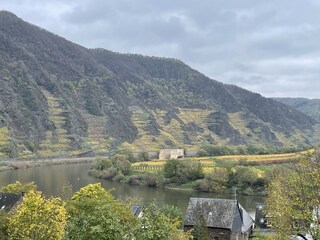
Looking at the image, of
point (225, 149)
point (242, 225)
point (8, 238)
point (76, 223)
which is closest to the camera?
point (76, 223)

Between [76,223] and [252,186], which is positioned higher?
[76,223]

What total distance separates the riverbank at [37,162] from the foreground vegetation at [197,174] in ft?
112

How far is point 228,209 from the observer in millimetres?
46062

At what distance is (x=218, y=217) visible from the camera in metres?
45.7

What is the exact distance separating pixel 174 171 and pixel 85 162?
78414 mm

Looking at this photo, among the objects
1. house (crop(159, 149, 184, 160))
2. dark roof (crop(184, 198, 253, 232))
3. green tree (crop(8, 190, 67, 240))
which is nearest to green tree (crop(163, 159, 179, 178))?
house (crop(159, 149, 184, 160))

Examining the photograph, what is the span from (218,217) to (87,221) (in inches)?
943

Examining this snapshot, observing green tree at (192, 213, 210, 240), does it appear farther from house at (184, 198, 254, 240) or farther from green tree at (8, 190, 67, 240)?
green tree at (8, 190, 67, 240)

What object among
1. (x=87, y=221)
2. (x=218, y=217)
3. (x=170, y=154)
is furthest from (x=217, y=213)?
(x=170, y=154)

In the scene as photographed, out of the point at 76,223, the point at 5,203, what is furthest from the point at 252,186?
the point at 76,223

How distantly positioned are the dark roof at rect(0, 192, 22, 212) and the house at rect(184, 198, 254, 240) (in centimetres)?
2153

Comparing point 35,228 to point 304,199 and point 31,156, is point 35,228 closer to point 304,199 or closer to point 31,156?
point 304,199

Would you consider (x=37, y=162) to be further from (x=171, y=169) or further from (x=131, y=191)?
(x=131, y=191)

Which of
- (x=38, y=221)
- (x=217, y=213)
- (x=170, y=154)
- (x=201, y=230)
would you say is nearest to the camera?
(x=38, y=221)
